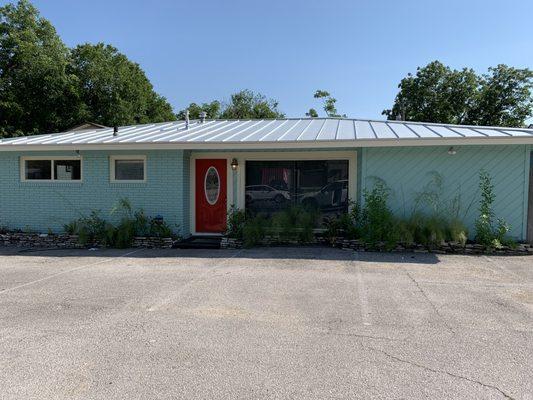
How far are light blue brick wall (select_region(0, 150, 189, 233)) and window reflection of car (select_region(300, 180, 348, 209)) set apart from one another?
3.52 meters

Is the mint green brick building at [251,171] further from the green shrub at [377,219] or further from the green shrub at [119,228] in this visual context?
the green shrub at [377,219]

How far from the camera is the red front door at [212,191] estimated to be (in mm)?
12156

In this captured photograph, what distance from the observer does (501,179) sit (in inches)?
398

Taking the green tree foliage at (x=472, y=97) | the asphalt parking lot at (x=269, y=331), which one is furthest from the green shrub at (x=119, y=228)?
the green tree foliage at (x=472, y=97)

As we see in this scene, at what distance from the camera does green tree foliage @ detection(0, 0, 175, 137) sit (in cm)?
2539

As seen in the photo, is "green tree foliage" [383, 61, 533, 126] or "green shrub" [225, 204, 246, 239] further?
"green tree foliage" [383, 61, 533, 126]

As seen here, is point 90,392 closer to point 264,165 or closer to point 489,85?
point 264,165

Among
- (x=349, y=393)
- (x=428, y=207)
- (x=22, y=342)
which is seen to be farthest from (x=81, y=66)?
(x=349, y=393)

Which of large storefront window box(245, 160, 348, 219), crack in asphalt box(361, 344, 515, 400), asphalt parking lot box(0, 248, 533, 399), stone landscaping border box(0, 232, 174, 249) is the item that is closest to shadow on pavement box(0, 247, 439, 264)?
stone landscaping border box(0, 232, 174, 249)

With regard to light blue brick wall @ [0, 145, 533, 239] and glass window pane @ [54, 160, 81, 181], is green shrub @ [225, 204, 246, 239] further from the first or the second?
glass window pane @ [54, 160, 81, 181]

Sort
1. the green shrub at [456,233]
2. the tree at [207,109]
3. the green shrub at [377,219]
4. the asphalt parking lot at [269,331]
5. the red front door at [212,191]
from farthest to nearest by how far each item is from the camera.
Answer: the tree at [207,109] < the red front door at [212,191] < the green shrub at [377,219] < the green shrub at [456,233] < the asphalt parking lot at [269,331]

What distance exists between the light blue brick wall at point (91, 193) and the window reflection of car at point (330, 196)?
11.6 ft

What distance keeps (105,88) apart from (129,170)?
2083 centimetres

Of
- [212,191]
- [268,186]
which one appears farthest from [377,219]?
[212,191]
